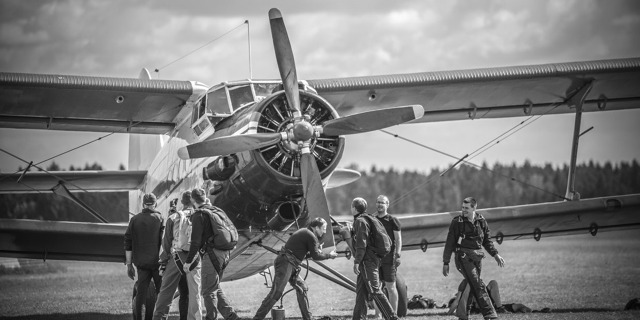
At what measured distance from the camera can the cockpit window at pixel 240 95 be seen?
1260cm

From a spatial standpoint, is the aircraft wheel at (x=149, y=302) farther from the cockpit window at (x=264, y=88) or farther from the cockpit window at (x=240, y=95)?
the cockpit window at (x=264, y=88)

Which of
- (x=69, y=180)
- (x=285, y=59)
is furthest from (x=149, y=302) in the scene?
(x=69, y=180)

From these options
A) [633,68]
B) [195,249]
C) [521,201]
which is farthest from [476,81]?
[521,201]

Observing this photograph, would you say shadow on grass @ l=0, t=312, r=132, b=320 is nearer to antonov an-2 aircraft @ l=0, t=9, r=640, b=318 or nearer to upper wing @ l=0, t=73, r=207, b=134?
antonov an-2 aircraft @ l=0, t=9, r=640, b=318

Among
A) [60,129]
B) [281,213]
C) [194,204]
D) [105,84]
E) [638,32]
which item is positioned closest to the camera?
[194,204]

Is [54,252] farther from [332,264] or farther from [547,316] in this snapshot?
[332,264]

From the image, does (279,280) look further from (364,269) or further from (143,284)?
(143,284)

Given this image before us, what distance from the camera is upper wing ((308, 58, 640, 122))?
51.0 ft

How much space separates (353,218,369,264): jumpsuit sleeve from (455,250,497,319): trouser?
4.63 feet

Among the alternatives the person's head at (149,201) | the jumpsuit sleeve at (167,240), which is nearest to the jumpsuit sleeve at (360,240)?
the jumpsuit sleeve at (167,240)

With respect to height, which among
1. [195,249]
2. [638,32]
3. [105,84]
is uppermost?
[638,32]

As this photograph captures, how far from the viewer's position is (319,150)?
1175cm

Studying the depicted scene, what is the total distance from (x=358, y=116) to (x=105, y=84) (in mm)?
4704

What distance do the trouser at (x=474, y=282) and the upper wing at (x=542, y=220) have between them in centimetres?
332
